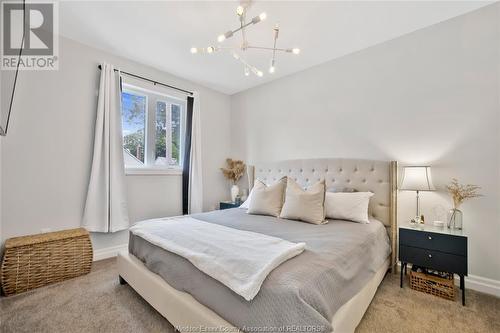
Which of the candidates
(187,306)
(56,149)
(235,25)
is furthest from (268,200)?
(56,149)

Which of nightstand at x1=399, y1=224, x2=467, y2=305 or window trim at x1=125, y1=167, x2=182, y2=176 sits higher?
window trim at x1=125, y1=167, x2=182, y2=176

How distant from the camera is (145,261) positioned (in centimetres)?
183

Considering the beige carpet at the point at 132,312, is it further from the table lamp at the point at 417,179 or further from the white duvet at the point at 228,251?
the table lamp at the point at 417,179

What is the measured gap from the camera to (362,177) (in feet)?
8.87

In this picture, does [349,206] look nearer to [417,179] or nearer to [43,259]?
[417,179]

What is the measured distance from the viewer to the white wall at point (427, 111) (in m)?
2.08

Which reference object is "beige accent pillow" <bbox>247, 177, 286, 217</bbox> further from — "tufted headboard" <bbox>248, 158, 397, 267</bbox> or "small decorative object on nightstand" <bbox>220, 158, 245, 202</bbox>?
"small decorative object on nightstand" <bbox>220, 158, 245, 202</bbox>

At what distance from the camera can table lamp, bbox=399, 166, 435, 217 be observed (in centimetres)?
218

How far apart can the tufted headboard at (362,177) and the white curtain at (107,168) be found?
90.3 inches

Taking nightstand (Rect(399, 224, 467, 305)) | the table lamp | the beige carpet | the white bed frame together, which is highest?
the table lamp

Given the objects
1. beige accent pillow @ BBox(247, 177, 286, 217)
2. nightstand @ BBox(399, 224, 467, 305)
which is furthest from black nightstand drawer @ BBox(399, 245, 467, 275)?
beige accent pillow @ BBox(247, 177, 286, 217)

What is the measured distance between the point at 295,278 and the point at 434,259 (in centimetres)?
166

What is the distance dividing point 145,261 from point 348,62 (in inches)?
128

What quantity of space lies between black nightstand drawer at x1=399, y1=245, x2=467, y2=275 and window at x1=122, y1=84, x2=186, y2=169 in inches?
127
